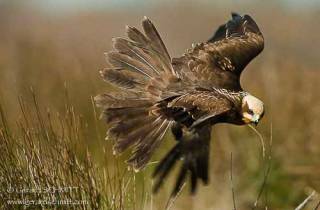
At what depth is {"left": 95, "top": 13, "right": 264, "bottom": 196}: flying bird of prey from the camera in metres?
4.95

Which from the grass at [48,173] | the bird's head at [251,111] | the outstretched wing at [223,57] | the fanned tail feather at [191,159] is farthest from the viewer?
the outstretched wing at [223,57]

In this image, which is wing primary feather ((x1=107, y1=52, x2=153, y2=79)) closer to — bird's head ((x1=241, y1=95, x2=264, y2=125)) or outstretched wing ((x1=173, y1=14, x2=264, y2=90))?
outstretched wing ((x1=173, y1=14, x2=264, y2=90))

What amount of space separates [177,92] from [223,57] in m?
0.63

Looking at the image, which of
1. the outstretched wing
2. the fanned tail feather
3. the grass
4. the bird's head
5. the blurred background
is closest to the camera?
the fanned tail feather

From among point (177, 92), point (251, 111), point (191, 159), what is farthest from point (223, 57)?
point (191, 159)

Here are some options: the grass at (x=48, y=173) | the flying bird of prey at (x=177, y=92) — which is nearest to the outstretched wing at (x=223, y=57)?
the flying bird of prey at (x=177, y=92)

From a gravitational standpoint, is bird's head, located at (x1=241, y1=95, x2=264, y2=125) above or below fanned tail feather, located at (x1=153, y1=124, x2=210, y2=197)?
below

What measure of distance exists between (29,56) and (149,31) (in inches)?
156

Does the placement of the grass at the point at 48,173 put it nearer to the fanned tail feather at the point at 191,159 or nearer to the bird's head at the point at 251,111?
the fanned tail feather at the point at 191,159

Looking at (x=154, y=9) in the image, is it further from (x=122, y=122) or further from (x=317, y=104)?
(x=122, y=122)

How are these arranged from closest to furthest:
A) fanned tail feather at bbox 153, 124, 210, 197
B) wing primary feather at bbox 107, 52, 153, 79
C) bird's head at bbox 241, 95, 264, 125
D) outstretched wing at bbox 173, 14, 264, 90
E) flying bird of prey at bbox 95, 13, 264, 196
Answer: fanned tail feather at bbox 153, 124, 210, 197 < flying bird of prey at bbox 95, 13, 264, 196 < bird's head at bbox 241, 95, 264, 125 < outstretched wing at bbox 173, 14, 264, 90 < wing primary feather at bbox 107, 52, 153, 79

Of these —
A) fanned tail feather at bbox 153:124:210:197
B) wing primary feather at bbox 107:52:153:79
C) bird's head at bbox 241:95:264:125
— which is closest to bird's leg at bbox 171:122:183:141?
bird's head at bbox 241:95:264:125

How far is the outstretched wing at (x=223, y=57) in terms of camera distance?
19.0 feet

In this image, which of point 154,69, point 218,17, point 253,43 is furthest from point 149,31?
point 218,17
